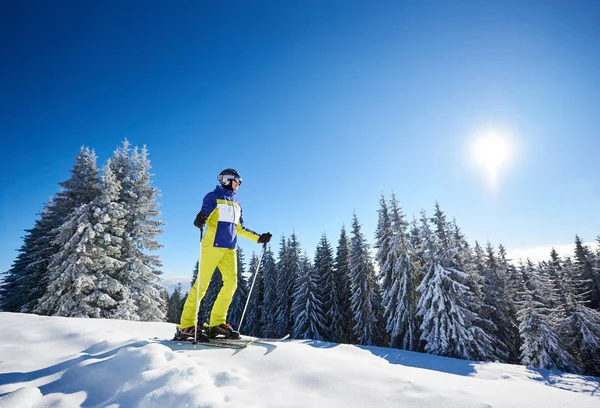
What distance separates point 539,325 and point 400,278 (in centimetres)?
933

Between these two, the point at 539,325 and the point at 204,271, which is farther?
the point at 539,325

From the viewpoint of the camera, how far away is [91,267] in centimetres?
1362

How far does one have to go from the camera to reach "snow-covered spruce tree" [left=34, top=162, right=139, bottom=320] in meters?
12.8

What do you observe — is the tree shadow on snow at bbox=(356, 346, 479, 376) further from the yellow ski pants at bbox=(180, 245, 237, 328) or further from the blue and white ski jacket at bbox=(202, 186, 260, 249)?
the blue and white ski jacket at bbox=(202, 186, 260, 249)

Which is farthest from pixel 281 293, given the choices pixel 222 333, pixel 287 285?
pixel 222 333

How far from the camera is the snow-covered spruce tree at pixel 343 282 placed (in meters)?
29.3

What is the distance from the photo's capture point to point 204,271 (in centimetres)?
467

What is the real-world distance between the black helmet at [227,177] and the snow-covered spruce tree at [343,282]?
81.1ft

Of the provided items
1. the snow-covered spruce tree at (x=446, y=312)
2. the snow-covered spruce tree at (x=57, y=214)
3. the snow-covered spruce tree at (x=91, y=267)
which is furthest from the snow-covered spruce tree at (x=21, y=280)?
the snow-covered spruce tree at (x=446, y=312)

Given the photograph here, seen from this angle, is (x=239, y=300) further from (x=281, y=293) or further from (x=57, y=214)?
(x=57, y=214)

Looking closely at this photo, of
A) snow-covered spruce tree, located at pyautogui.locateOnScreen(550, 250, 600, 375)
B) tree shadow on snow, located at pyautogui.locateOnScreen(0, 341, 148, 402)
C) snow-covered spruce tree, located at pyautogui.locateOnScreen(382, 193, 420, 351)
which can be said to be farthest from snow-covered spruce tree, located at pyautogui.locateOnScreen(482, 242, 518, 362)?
tree shadow on snow, located at pyautogui.locateOnScreen(0, 341, 148, 402)

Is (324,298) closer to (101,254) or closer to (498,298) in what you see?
(498,298)

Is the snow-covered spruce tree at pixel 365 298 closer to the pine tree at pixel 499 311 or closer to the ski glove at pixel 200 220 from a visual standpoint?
the pine tree at pixel 499 311

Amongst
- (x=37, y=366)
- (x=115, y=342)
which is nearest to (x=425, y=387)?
(x=115, y=342)
